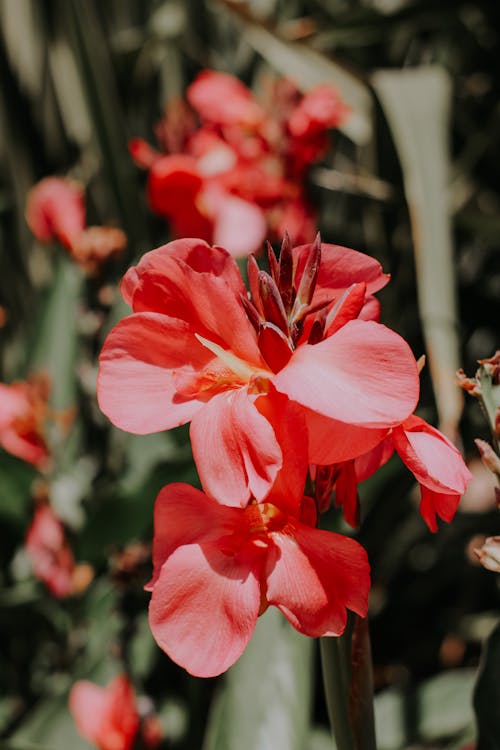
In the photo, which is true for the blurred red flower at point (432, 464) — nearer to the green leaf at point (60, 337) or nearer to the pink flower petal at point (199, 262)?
the pink flower petal at point (199, 262)

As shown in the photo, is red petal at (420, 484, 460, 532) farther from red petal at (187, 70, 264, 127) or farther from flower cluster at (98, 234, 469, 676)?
red petal at (187, 70, 264, 127)

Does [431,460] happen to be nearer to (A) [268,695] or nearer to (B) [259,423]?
(B) [259,423]

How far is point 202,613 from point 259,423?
68 millimetres

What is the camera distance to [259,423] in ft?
0.91

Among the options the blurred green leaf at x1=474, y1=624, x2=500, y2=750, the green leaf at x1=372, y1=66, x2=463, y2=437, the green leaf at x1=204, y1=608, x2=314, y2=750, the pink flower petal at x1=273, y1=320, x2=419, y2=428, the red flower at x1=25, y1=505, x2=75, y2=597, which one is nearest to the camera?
the pink flower petal at x1=273, y1=320, x2=419, y2=428

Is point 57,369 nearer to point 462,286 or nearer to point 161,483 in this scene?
point 161,483

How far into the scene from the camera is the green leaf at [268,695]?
0.55 metres

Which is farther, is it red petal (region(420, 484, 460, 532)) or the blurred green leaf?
the blurred green leaf

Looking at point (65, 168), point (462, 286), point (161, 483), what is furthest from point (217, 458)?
point (65, 168)

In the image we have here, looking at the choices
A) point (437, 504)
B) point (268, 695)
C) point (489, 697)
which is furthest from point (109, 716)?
point (437, 504)

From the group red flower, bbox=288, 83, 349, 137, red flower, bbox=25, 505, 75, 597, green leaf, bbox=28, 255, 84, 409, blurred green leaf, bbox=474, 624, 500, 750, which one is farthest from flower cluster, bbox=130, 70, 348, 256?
blurred green leaf, bbox=474, 624, 500, 750

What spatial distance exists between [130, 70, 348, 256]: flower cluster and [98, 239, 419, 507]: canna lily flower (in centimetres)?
47

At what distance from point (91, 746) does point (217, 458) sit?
533 millimetres

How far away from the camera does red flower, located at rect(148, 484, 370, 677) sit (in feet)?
0.91
